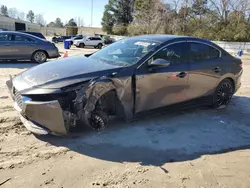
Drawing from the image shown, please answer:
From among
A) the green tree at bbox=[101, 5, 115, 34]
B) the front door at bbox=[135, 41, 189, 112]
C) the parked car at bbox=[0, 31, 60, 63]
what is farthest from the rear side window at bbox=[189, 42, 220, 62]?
the green tree at bbox=[101, 5, 115, 34]

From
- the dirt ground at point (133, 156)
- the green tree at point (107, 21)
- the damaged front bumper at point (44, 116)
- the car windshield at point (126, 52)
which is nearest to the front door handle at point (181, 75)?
the car windshield at point (126, 52)

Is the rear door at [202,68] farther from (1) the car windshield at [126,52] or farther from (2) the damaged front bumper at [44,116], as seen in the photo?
(2) the damaged front bumper at [44,116]

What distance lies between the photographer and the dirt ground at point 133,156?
3.32m

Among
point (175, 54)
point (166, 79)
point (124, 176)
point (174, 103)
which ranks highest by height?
point (175, 54)

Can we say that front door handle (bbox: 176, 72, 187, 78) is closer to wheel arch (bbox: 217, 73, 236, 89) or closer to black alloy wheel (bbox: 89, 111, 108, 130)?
wheel arch (bbox: 217, 73, 236, 89)

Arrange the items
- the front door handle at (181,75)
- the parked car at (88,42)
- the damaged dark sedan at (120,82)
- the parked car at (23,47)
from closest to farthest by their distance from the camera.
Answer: the damaged dark sedan at (120,82), the front door handle at (181,75), the parked car at (23,47), the parked car at (88,42)

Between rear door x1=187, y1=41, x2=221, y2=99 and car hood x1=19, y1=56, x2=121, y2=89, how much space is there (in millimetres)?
1723

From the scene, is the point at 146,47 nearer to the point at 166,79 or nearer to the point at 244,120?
the point at 166,79

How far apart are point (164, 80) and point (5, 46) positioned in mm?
9818

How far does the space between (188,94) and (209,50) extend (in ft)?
3.83

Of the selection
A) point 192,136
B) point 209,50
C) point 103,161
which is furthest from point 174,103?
point 103,161

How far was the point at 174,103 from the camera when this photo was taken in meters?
5.31

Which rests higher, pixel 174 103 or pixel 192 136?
pixel 174 103

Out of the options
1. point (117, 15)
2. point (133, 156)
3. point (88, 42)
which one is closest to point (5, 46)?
point (133, 156)
